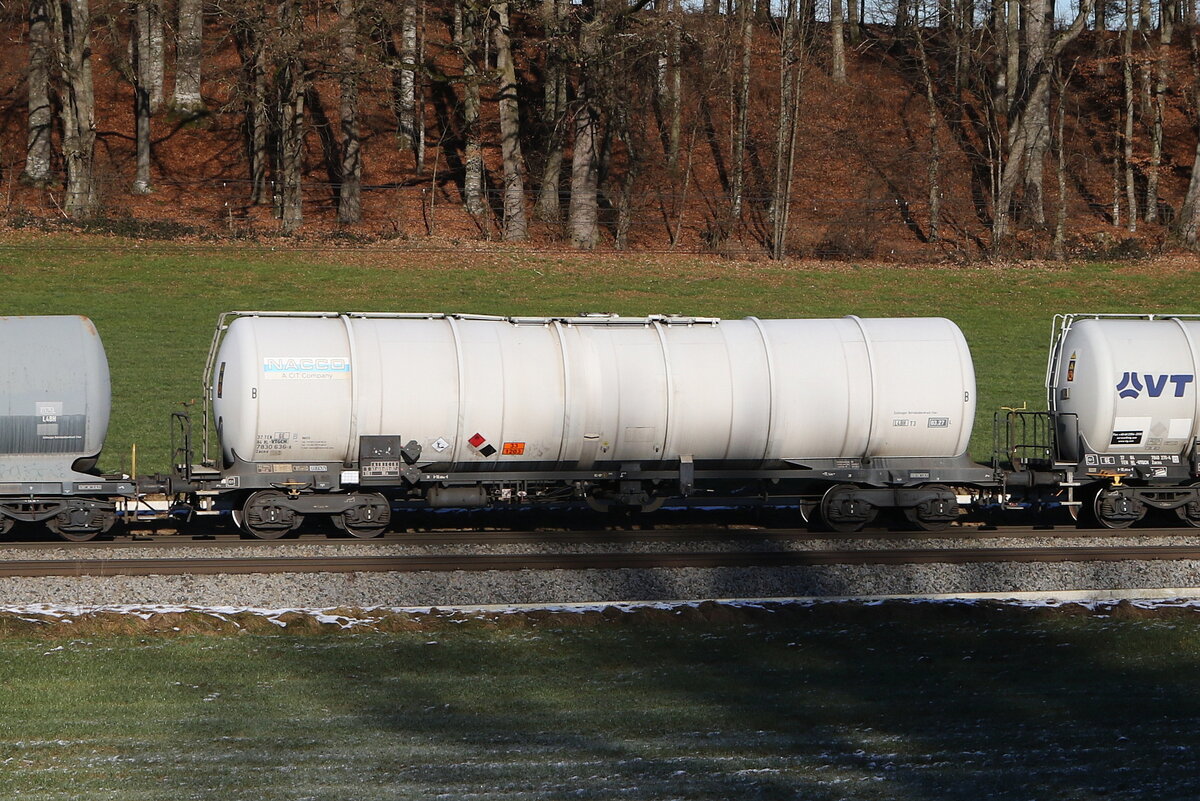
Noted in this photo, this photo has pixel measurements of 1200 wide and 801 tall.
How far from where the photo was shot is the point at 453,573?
17.4 metres

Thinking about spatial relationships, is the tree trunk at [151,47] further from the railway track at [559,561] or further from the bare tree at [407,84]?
the railway track at [559,561]

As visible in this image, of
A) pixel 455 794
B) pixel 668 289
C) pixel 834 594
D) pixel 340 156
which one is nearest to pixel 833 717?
pixel 455 794

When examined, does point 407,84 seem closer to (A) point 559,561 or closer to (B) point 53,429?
(B) point 53,429

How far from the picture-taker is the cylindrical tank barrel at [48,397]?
18.7 metres

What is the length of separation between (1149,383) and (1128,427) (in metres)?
0.79

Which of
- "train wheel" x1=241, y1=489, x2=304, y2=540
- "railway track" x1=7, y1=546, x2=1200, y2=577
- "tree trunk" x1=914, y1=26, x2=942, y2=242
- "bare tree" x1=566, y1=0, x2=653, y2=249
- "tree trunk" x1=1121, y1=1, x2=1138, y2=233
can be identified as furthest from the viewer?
"tree trunk" x1=1121, y1=1, x2=1138, y2=233

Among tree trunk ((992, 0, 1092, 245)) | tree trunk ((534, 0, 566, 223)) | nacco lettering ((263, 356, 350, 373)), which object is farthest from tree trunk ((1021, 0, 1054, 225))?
nacco lettering ((263, 356, 350, 373))

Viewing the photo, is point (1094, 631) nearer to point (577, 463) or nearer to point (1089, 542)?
point (1089, 542)

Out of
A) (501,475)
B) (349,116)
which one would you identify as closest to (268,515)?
(501,475)

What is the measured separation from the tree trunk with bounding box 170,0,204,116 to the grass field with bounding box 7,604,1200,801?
41495mm

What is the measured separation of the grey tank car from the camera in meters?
18.7

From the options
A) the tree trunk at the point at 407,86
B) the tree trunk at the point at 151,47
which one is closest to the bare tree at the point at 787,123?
the tree trunk at the point at 407,86

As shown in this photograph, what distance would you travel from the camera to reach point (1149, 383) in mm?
21172

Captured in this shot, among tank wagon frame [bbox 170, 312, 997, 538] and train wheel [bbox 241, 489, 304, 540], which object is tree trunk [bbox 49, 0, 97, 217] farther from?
train wheel [bbox 241, 489, 304, 540]
